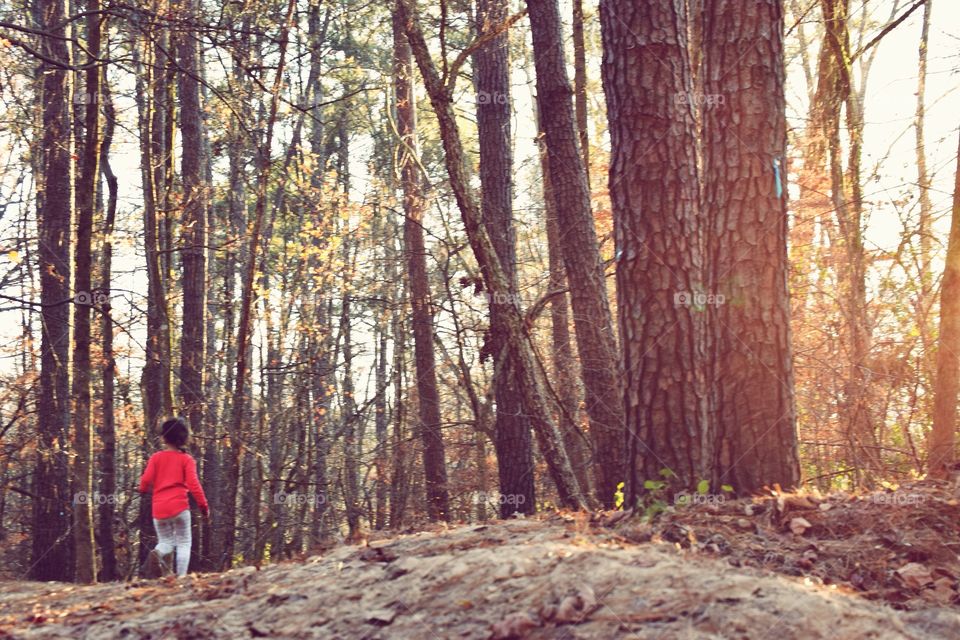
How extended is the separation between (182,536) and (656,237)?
5.42 m

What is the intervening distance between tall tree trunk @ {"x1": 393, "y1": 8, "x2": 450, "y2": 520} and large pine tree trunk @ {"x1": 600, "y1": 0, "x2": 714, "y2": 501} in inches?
257

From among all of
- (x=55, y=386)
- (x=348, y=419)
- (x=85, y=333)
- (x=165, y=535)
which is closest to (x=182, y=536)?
(x=165, y=535)

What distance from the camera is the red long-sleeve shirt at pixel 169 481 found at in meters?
8.33

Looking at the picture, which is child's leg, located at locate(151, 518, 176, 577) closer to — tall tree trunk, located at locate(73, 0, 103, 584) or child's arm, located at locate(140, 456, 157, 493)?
child's arm, located at locate(140, 456, 157, 493)

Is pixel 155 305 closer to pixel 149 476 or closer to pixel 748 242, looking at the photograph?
pixel 149 476

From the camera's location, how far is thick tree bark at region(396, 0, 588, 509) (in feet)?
28.1

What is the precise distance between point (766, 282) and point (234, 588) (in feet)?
13.7

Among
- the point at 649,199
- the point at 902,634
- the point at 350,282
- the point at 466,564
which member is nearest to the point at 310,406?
the point at 350,282

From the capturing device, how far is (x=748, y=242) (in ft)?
20.7

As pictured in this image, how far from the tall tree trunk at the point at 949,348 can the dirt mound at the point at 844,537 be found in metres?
2.99

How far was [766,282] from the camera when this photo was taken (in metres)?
6.27

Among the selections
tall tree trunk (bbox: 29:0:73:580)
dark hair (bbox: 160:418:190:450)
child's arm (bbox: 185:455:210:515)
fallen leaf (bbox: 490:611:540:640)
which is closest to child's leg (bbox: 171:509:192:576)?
child's arm (bbox: 185:455:210:515)

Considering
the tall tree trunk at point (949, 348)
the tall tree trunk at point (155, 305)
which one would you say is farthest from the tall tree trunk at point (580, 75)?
the tall tree trunk at point (949, 348)

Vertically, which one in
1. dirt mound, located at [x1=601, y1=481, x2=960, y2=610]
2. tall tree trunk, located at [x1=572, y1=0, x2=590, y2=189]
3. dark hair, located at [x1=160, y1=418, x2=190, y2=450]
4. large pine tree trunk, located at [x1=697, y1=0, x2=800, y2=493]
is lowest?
dirt mound, located at [x1=601, y1=481, x2=960, y2=610]
